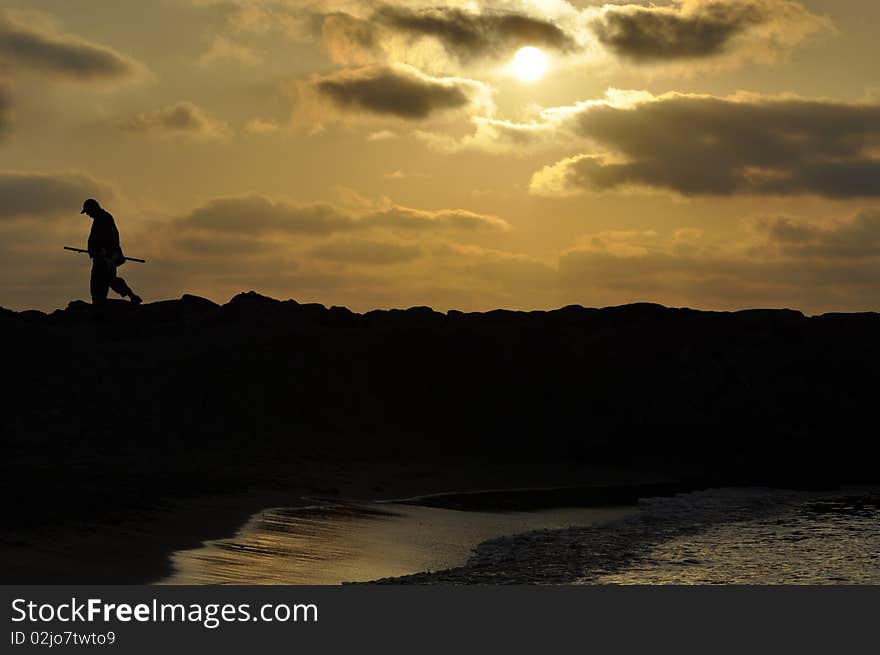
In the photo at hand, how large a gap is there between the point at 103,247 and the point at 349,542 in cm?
1340

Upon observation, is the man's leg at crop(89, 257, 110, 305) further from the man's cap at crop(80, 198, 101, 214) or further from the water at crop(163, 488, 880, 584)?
the water at crop(163, 488, 880, 584)

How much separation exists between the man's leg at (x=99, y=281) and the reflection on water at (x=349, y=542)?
10483 mm

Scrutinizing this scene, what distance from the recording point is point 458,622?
8.88m

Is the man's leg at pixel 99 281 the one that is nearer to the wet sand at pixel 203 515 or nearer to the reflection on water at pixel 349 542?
the wet sand at pixel 203 515

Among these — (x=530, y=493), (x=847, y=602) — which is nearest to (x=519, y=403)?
(x=530, y=493)

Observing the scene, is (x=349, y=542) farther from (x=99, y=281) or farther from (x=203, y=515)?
(x=99, y=281)

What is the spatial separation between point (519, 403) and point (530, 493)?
564 centimetres

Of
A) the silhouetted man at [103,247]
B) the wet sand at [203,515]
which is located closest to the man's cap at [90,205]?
the silhouetted man at [103,247]

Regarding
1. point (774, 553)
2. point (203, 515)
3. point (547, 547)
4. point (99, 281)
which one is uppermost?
point (99, 281)

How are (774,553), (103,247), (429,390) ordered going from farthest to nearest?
(429,390) < (103,247) < (774,553)

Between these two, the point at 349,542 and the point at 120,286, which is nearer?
the point at 349,542

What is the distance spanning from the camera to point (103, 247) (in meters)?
24.1

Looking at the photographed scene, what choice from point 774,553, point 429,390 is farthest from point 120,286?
point 774,553

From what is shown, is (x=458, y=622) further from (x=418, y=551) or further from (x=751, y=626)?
(x=418, y=551)
